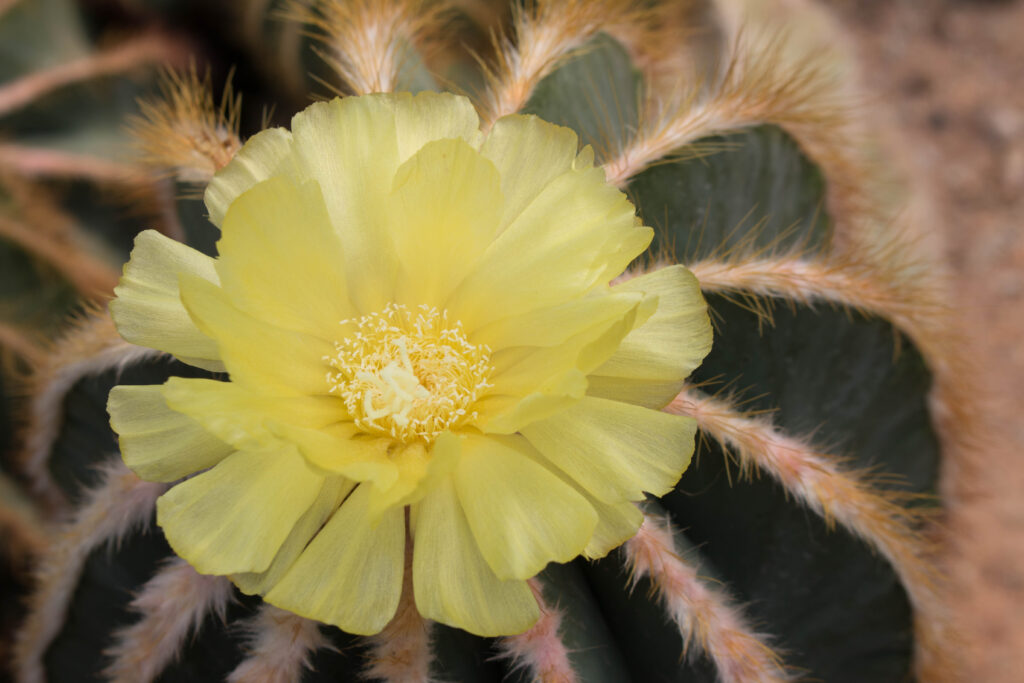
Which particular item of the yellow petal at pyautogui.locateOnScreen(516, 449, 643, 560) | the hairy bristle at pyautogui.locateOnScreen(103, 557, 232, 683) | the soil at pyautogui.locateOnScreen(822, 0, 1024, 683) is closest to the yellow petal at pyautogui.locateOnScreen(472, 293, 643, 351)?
the yellow petal at pyautogui.locateOnScreen(516, 449, 643, 560)

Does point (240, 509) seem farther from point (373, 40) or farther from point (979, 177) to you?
point (979, 177)

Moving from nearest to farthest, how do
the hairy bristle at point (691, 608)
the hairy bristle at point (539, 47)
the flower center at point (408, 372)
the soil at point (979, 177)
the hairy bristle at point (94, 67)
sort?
the flower center at point (408, 372) < the hairy bristle at point (691, 608) < the hairy bristle at point (539, 47) < the hairy bristle at point (94, 67) < the soil at point (979, 177)

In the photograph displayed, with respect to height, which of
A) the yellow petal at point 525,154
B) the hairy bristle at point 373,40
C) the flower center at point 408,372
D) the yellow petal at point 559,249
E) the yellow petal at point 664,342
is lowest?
the flower center at point 408,372

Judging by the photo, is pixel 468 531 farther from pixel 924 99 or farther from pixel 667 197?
pixel 924 99

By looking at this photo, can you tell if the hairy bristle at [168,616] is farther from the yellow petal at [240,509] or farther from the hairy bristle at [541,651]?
the hairy bristle at [541,651]

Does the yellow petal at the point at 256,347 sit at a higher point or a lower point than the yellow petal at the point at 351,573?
higher

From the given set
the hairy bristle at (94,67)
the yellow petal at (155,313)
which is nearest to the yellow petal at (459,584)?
the yellow petal at (155,313)
